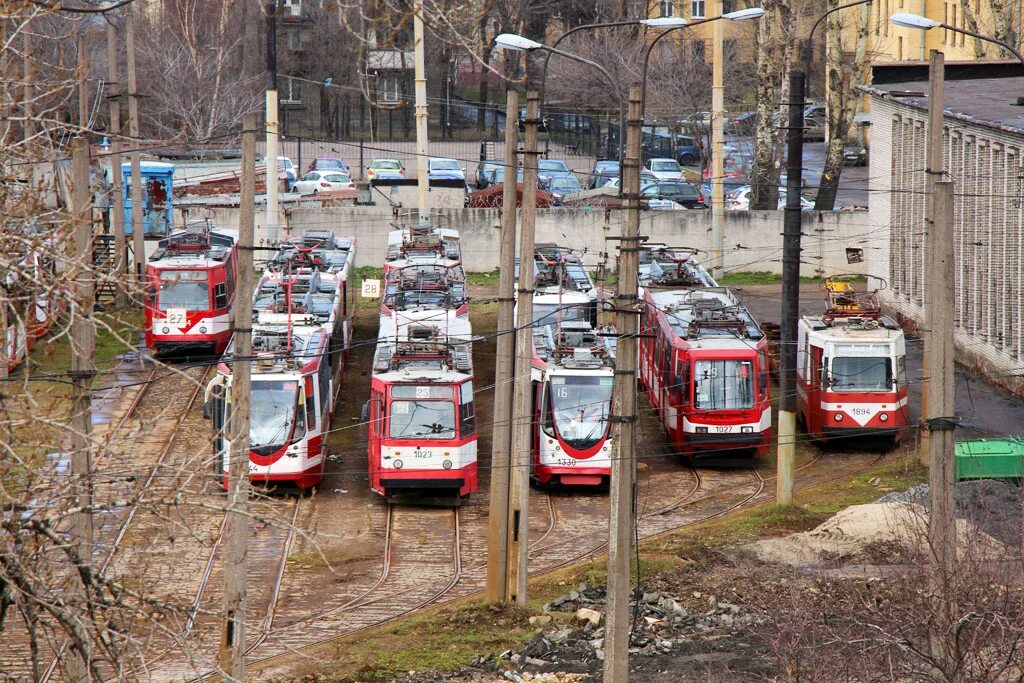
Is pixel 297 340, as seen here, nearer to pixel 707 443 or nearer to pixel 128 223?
pixel 707 443

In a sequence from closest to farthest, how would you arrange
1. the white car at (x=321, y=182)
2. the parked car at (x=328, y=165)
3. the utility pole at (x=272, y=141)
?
1. the utility pole at (x=272, y=141)
2. the white car at (x=321, y=182)
3. the parked car at (x=328, y=165)

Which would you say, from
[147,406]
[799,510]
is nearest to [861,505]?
[799,510]

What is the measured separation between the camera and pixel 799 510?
2308cm

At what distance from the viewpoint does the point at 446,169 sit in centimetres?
5288

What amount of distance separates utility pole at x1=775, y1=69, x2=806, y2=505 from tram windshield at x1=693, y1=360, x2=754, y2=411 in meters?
2.36

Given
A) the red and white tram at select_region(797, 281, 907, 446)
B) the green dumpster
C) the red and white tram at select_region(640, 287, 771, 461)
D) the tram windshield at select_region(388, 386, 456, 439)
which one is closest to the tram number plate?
the tram windshield at select_region(388, 386, 456, 439)

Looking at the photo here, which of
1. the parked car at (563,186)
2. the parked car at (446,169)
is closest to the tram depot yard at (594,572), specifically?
the parked car at (563,186)

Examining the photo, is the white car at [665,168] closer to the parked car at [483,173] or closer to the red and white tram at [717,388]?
the parked car at [483,173]

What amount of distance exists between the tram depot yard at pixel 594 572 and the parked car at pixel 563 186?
855 inches

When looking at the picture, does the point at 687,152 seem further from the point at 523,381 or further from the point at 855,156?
the point at 523,381

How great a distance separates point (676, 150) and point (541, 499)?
40.0 metres

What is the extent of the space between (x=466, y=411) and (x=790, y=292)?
17.9 feet

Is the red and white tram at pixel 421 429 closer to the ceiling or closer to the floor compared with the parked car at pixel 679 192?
closer to the floor

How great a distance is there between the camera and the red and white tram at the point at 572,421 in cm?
2439
